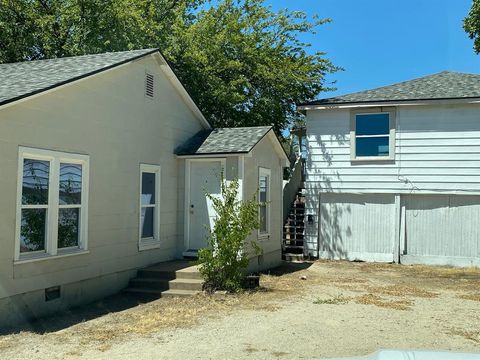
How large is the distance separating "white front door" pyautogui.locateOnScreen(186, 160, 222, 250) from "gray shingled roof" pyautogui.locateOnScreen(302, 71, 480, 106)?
228 inches

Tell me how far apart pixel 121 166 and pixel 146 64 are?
2467mm

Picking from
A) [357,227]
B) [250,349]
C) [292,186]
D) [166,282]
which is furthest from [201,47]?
[250,349]

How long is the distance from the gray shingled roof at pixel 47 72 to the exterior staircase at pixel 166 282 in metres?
4.22

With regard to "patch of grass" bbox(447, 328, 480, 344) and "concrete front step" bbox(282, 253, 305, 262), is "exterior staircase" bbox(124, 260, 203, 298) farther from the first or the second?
"concrete front step" bbox(282, 253, 305, 262)

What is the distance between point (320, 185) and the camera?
16828 millimetres

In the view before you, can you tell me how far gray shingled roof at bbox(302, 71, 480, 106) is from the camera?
50.8 ft

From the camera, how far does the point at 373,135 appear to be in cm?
1622

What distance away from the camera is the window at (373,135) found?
1597 cm

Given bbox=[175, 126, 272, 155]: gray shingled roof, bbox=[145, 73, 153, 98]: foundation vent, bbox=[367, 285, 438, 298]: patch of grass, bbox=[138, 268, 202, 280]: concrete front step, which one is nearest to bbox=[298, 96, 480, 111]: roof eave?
bbox=[175, 126, 272, 155]: gray shingled roof

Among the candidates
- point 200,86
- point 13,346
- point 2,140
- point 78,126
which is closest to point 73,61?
point 78,126

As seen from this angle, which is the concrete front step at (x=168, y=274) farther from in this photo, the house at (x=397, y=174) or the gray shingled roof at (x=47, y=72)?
the house at (x=397, y=174)

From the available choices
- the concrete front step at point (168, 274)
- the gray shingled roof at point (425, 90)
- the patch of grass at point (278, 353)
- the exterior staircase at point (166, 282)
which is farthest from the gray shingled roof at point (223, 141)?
the patch of grass at point (278, 353)

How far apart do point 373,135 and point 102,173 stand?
963 cm

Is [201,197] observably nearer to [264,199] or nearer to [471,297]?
[264,199]
